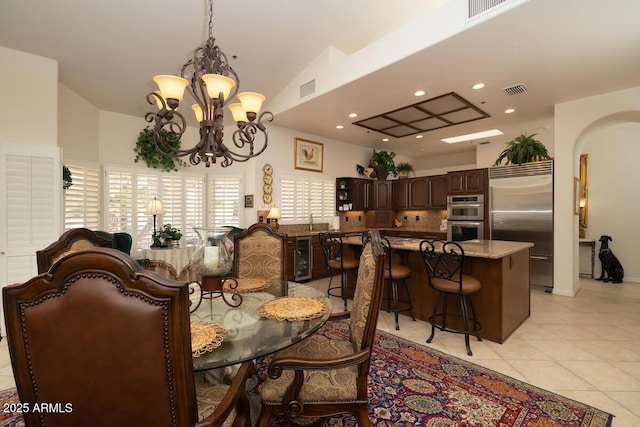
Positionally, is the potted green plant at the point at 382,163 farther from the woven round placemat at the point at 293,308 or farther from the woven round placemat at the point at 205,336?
the woven round placemat at the point at 205,336

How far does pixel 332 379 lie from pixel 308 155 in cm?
506

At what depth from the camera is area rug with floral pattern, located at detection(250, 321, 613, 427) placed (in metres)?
1.79

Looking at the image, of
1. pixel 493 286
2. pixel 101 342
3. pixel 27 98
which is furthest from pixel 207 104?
pixel 493 286

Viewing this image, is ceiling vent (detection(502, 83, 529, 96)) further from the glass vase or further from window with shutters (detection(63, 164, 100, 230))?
window with shutters (detection(63, 164, 100, 230))

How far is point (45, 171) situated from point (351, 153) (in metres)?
5.48

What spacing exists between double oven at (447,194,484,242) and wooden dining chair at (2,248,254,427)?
19.5 feet

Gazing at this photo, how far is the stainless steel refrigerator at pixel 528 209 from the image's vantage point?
4.62 meters

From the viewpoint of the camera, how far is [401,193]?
736 cm

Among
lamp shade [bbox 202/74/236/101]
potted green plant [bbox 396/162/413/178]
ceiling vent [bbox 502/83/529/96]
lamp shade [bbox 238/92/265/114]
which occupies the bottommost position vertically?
lamp shade [bbox 238/92/265/114]

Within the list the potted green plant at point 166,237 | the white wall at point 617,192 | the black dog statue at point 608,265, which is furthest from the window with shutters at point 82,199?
the black dog statue at point 608,265

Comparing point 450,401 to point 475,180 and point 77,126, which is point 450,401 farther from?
point 77,126

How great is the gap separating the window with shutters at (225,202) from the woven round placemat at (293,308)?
147 inches

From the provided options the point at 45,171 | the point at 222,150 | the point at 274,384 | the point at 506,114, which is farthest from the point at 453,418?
the point at 506,114

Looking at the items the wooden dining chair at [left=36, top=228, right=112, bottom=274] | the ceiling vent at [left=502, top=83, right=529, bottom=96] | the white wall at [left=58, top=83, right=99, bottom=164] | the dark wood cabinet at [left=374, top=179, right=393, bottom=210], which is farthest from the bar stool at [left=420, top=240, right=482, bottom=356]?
the white wall at [left=58, top=83, right=99, bottom=164]
